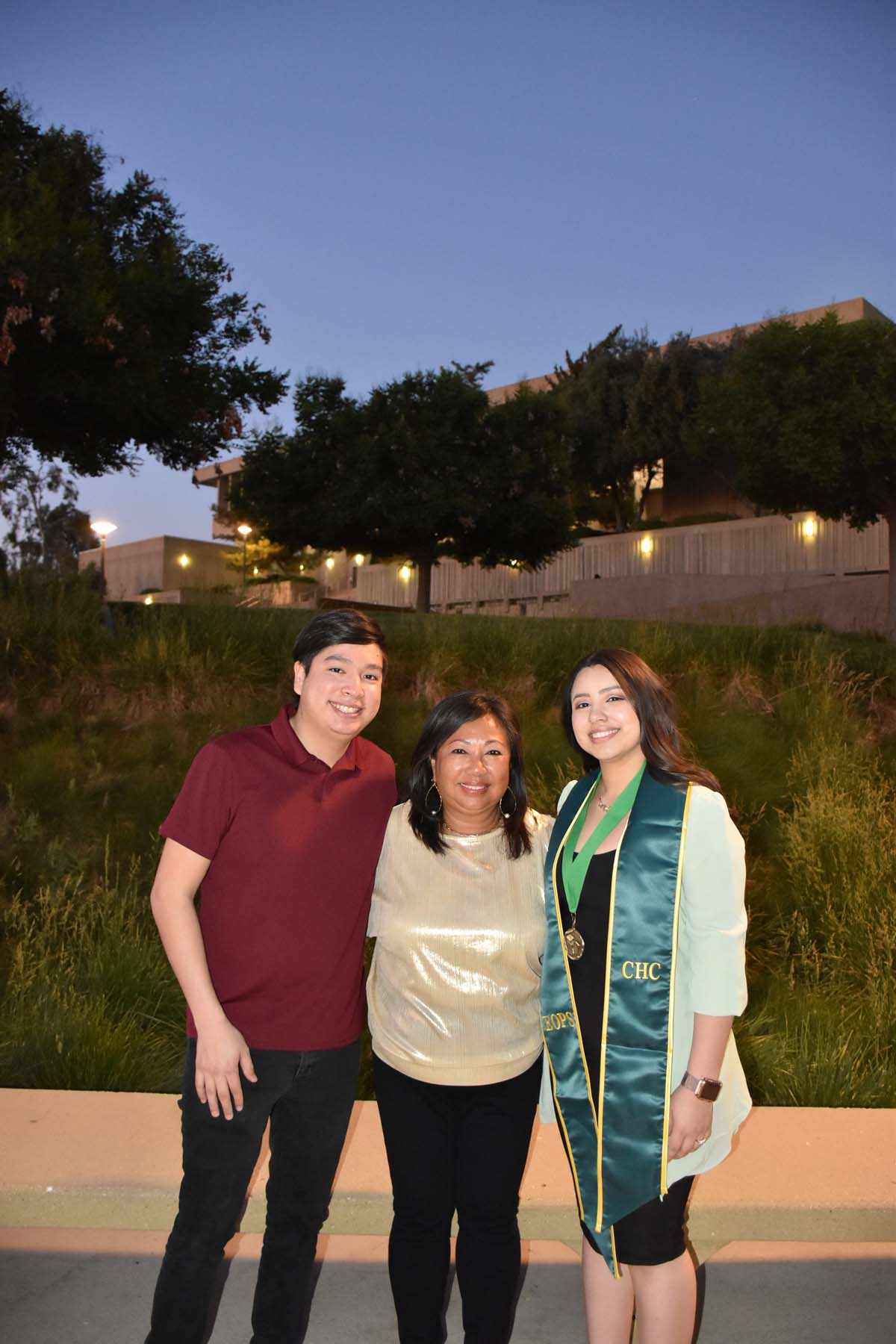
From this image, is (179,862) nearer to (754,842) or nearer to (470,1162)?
(470,1162)

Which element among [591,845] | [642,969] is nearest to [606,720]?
[591,845]

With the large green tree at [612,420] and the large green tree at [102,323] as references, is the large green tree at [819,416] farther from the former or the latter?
the large green tree at [612,420]

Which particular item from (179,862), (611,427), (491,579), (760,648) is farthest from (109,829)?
(611,427)

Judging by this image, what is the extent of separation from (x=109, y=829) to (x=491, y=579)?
80.5ft

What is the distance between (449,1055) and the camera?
2133 mm

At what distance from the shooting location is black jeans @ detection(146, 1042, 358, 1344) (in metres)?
2.07

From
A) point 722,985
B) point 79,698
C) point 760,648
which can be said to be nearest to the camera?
point 722,985

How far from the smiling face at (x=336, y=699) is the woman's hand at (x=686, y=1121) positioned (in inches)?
39.1

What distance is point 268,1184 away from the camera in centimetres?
224

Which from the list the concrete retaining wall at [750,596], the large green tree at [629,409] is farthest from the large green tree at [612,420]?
the concrete retaining wall at [750,596]

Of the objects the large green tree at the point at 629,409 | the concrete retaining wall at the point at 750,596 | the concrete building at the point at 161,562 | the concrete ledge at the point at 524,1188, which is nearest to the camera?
the concrete ledge at the point at 524,1188

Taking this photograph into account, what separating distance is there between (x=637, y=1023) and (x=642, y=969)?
4.2 inches

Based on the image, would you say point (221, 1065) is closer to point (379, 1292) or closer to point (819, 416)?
point (379, 1292)

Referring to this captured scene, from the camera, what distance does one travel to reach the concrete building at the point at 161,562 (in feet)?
121
